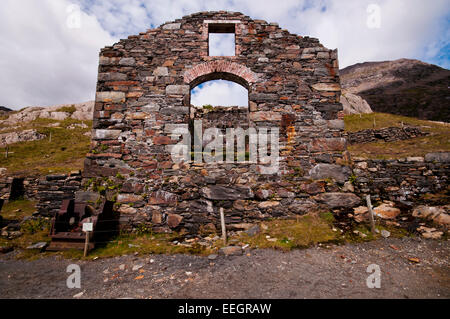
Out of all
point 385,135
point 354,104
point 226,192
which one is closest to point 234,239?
point 226,192

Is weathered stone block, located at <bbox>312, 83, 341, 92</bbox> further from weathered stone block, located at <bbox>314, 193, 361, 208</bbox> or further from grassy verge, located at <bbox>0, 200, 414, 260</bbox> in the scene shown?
grassy verge, located at <bbox>0, 200, 414, 260</bbox>

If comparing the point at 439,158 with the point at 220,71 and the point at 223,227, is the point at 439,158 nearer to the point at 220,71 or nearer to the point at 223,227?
the point at 223,227

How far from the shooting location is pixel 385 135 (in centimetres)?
1539

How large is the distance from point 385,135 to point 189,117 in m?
16.1

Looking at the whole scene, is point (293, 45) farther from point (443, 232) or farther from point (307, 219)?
point (443, 232)

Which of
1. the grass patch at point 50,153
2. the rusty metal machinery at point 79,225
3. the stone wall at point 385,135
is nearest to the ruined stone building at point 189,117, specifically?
the rusty metal machinery at point 79,225

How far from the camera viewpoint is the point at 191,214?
5461mm

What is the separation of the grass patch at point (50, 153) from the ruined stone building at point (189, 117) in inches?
293

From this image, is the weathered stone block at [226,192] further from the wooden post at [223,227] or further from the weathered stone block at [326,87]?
the weathered stone block at [326,87]

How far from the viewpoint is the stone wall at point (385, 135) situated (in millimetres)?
14883

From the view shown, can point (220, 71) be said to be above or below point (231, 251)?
above

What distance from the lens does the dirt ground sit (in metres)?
3.16

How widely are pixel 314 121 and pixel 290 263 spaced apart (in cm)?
396
